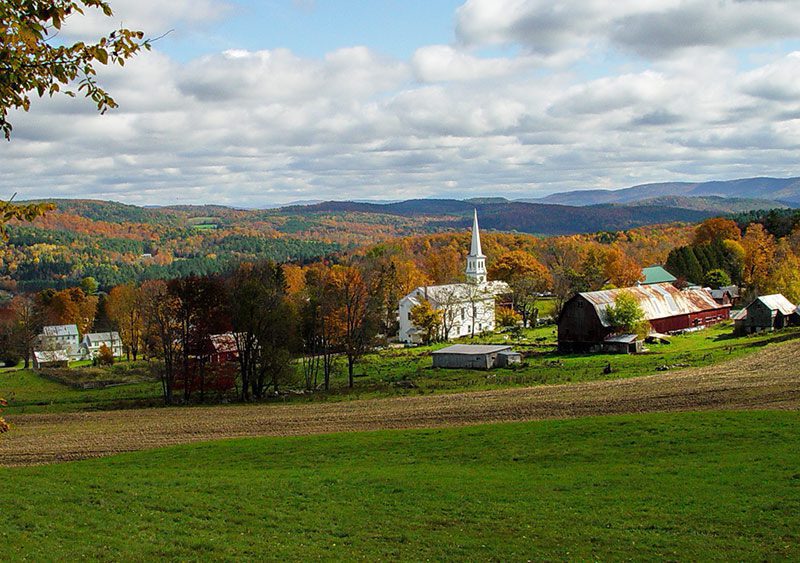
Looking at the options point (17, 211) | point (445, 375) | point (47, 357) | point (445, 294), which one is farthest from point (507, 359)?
point (47, 357)

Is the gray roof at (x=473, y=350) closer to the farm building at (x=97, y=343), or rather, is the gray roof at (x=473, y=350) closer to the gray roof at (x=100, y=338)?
the farm building at (x=97, y=343)

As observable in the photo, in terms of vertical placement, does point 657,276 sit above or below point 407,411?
above

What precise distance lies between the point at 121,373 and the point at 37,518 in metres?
55.4

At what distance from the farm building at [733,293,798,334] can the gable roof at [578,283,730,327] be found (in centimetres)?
732

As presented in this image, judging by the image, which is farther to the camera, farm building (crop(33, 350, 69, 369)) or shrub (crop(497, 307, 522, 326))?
shrub (crop(497, 307, 522, 326))

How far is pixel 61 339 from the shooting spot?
315 ft

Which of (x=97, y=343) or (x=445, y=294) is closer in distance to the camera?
(x=445, y=294)

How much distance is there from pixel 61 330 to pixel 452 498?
91305 millimetres

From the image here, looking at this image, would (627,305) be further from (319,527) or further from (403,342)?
(319,527)

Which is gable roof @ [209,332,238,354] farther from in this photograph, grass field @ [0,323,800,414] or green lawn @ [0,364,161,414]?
green lawn @ [0,364,161,414]

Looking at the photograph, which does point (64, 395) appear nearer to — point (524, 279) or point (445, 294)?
point (445, 294)

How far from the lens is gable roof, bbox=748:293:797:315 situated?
66.0 m

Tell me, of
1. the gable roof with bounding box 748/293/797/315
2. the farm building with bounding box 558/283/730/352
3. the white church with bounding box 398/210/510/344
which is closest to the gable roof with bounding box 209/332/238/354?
the white church with bounding box 398/210/510/344

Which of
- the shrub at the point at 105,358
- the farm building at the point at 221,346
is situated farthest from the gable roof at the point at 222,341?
the shrub at the point at 105,358
